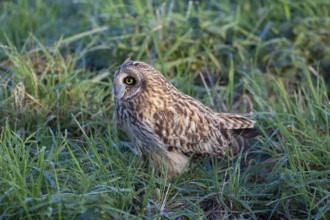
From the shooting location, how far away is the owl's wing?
14.3 feet

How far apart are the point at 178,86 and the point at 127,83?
3.91 feet

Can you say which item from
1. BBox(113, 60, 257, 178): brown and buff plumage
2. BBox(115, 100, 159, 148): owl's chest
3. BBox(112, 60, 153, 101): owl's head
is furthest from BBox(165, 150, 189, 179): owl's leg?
BBox(112, 60, 153, 101): owl's head

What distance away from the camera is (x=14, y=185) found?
3.47 m

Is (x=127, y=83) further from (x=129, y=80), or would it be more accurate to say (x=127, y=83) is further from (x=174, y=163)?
(x=174, y=163)

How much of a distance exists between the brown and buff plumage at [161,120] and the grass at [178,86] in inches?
5.3

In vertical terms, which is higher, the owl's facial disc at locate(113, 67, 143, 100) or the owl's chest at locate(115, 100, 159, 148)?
the owl's facial disc at locate(113, 67, 143, 100)

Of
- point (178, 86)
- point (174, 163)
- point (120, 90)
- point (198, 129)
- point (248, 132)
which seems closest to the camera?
point (120, 90)

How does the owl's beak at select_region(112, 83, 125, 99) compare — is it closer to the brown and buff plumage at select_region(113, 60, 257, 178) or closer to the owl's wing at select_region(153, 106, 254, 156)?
the brown and buff plumage at select_region(113, 60, 257, 178)

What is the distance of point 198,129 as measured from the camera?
452cm

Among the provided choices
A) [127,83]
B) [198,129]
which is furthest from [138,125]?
[198,129]

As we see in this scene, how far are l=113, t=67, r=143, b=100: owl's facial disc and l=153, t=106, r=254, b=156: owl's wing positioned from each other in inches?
8.9

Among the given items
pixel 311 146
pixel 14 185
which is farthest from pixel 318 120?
pixel 14 185

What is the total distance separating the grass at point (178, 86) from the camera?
12.4ft

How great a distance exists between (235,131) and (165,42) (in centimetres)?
139
